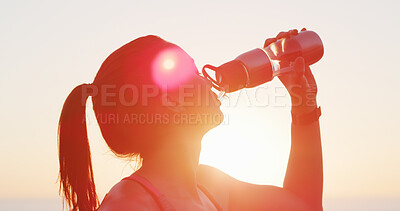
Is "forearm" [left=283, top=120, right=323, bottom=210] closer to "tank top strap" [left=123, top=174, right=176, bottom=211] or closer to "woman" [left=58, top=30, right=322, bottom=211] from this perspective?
"woman" [left=58, top=30, right=322, bottom=211]

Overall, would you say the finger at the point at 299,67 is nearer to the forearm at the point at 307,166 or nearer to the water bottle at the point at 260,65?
the water bottle at the point at 260,65

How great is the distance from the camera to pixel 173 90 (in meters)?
2.04

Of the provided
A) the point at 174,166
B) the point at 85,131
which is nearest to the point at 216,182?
the point at 174,166

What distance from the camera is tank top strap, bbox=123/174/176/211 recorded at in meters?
1.67

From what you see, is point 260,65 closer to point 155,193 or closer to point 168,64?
point 168,64

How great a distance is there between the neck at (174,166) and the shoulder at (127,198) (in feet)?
0.57

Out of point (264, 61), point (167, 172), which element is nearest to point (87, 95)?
point (167, 172)

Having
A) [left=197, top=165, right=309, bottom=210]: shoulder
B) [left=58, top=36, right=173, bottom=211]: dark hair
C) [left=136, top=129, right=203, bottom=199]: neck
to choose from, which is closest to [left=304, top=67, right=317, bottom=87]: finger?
[left=197, top=165, right=309, bottom=210]: shoulder

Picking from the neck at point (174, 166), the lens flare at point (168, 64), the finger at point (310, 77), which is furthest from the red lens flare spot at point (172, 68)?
the finger at point (310, 77)

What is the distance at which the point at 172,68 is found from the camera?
6.88 ft

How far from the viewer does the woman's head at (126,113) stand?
6.26ft

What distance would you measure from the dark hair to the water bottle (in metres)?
0.61

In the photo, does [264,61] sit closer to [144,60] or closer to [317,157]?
[317,157]

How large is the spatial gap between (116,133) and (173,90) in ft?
1.10
